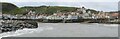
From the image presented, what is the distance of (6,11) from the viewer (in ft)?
103

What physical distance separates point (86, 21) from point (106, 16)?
520cm

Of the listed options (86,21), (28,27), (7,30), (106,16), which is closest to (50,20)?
(86,21)

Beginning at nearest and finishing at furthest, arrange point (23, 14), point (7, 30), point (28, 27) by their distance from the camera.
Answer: point (7, 30) < point (28, 27) < point (23, 14)

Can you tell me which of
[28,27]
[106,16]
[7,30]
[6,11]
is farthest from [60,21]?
[7,30]

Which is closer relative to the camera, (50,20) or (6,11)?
(6,11)

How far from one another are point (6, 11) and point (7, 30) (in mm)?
14086

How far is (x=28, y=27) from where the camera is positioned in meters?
22.7

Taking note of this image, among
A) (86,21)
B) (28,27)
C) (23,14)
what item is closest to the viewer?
(28,27)

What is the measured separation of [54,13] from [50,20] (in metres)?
1.24

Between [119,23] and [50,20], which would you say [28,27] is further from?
[50,20]

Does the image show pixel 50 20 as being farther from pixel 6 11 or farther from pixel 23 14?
pixel 6 11

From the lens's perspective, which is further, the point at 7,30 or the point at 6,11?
the point at 6,11

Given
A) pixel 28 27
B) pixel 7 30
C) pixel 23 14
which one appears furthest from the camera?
pixel 23 14

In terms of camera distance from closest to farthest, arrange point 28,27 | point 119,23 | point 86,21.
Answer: point 28,27, point 119,23, point 86,21
